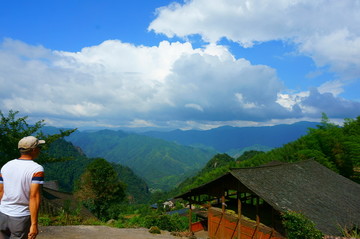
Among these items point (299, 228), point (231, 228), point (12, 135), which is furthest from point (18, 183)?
point (12, 135)

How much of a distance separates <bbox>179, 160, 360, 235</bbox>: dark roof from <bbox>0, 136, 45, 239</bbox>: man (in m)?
13.4

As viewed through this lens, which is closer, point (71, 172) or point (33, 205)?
point (33, 205)

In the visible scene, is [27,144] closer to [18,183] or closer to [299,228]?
[18,183]

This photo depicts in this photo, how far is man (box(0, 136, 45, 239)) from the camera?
383 centimetres

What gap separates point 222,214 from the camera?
60.2 feet

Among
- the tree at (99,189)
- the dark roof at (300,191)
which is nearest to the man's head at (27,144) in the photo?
the dark roof at (300,191)

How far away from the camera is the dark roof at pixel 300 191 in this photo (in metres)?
15.2

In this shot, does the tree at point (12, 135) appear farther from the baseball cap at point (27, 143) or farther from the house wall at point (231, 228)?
the baseball cap at point (27, 143)

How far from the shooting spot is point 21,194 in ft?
12.6

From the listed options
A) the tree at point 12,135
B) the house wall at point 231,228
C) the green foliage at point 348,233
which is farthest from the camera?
the tree at point 12,135

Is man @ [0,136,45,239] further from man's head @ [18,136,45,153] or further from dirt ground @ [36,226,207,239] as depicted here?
dirt ground @ [36,226,207,239]

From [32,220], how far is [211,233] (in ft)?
57.9

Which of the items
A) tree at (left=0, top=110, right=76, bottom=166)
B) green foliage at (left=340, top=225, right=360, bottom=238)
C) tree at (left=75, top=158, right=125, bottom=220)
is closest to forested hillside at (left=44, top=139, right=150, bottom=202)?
tree at (left=75, top=158, right=125, bottom=220)

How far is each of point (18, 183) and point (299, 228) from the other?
43.9ft
